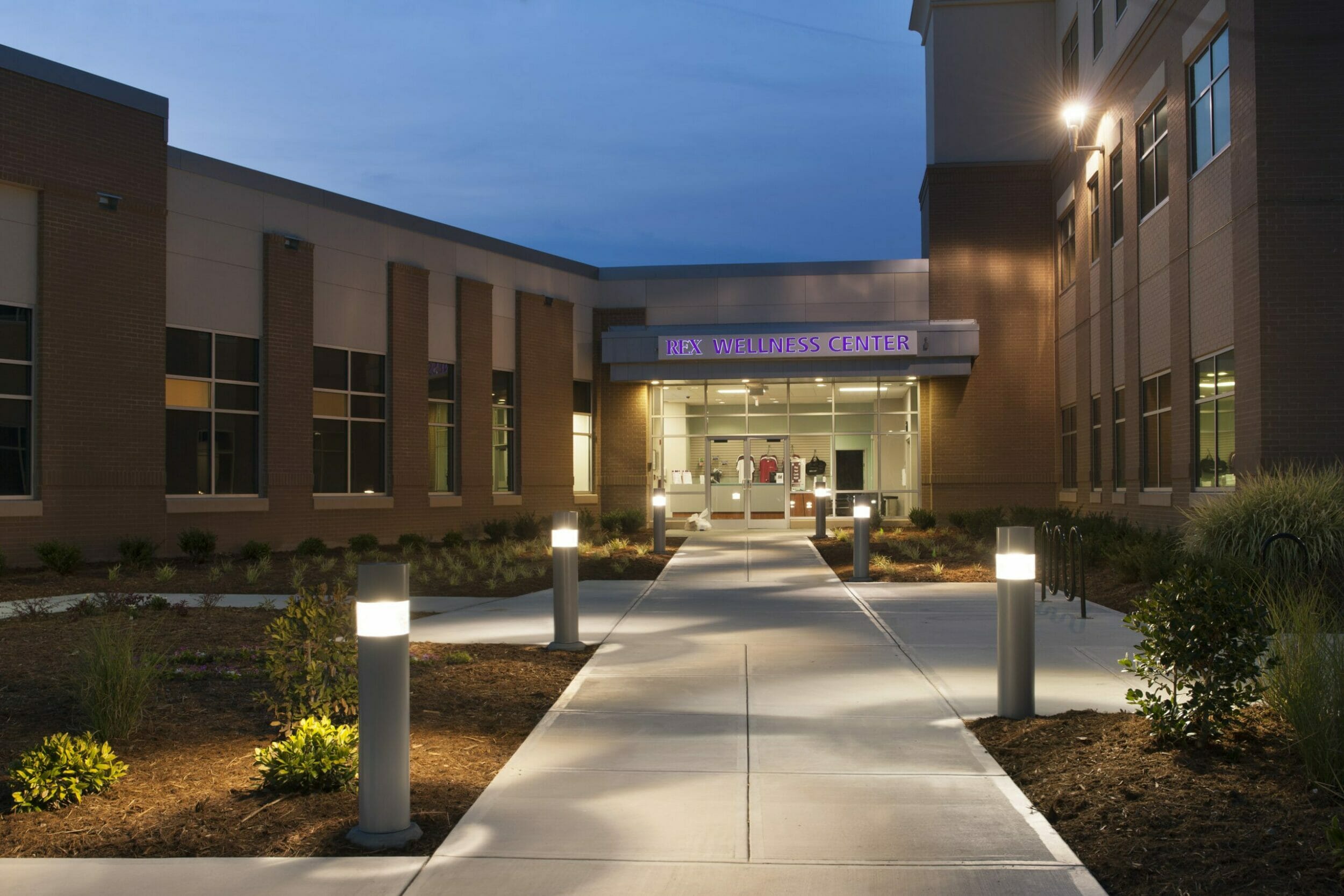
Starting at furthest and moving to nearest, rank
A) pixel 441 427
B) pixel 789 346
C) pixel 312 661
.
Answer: pixel 789 346 → pixel 441 427 → pixel 312 661

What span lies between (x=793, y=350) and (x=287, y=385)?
41.8ft

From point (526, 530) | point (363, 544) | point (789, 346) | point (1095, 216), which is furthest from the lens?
point (789, 346)

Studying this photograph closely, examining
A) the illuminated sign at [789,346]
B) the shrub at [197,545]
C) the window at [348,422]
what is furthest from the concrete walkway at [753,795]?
the illuminated sign at [789,346]

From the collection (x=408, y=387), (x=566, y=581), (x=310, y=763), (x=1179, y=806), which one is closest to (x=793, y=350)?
(x=408, y=387)

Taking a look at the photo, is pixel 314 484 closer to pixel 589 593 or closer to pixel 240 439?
pixel 240 439

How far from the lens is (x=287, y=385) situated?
2309cm

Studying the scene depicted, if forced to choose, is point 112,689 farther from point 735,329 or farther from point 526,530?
point 735,329

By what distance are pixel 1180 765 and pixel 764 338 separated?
24170 millimetres

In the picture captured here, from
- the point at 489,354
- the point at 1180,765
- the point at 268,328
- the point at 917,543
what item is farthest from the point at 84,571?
the point at 1180,765

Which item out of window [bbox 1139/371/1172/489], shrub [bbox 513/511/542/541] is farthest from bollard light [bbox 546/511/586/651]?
shrub [bbox 513/511/542/541]

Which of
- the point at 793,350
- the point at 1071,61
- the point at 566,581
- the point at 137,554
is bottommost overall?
the point at 137,554

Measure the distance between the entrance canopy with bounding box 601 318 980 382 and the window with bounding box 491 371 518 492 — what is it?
112 inches

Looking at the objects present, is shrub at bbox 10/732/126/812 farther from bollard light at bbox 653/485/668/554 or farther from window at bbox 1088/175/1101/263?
window at bbox 1088/175/1101/263

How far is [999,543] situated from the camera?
6836mm
